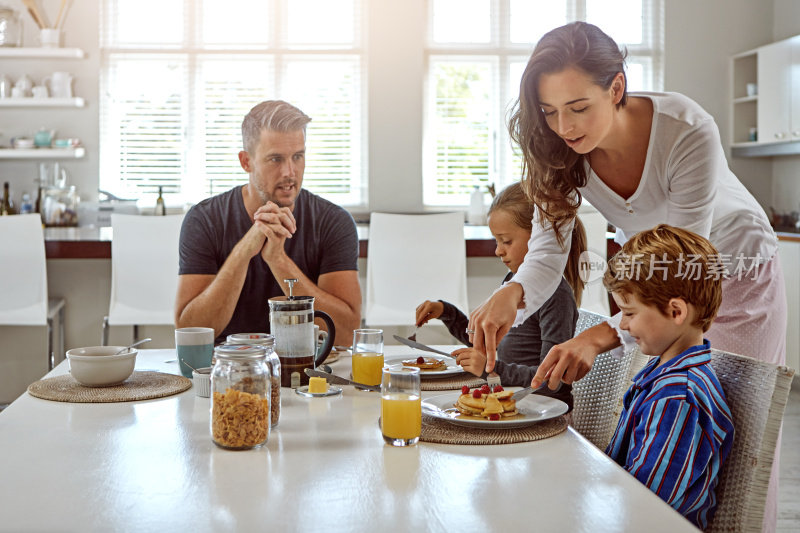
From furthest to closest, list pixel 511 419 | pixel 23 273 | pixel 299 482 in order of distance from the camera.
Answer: pixel 23 273 → pixel 511 419 → pixel 299 482

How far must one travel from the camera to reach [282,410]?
4.65 ft

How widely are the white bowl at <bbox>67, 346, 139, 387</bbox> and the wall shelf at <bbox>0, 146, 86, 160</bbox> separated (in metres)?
4.43

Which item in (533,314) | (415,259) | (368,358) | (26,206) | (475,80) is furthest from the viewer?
(475,80)

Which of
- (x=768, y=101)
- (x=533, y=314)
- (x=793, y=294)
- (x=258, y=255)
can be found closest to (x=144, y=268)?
(x=258, y=255)

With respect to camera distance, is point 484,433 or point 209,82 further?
point 209,82

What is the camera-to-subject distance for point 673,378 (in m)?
1.25

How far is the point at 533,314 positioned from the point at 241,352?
1.05 meters

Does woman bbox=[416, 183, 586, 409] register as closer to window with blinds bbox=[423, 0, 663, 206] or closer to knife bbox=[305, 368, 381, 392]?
knife bbox=[305, 368, 381, 392]

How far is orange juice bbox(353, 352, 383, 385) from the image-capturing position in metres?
1.63

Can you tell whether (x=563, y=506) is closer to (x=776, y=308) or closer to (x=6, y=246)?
(x=776, y=308)

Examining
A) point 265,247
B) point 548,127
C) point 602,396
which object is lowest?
point 602,396

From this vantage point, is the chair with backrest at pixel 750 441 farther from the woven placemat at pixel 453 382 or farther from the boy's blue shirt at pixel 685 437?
the woven placemat at pixel 453 382

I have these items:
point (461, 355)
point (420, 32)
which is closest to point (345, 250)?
point (461, 355)

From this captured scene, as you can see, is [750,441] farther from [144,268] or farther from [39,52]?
[39,52]
